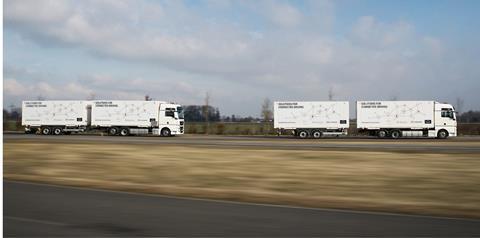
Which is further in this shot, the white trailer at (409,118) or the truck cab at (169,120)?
the truck cab at (169,120)

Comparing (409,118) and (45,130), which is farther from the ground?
(409,118)

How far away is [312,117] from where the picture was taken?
43.7m

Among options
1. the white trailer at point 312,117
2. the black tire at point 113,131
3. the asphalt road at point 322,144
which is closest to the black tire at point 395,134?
the white trailer at point 312,117

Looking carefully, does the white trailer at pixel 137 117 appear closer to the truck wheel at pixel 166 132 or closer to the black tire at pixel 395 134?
the truck wheel at pixel 166 132

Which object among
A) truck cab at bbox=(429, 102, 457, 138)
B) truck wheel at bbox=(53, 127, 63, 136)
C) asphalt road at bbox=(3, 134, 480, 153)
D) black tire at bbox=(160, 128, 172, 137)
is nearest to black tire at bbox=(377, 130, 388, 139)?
truck cab at bbox=(429, 102, 457, 138)

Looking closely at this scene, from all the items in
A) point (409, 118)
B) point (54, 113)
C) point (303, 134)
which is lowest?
point (303, 134)

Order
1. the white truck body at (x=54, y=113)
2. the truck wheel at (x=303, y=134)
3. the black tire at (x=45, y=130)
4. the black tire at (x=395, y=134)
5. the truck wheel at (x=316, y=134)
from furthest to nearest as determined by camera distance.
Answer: the black tire at (x=45, y=130) < the white truck body at (x=54, y=113) < the truck wheel at (x=303, y=134) < the truck wheel at (x=316, y=134) < the black tire at (x=395, y=134)

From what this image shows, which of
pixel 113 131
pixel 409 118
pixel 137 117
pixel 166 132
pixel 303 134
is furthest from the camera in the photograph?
pixel 113 131

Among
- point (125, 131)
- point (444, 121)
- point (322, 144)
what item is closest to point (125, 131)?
point (125, 131)

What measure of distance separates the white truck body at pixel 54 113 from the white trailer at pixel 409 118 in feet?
89.4

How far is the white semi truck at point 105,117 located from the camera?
152ft

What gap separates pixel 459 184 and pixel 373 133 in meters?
34.2

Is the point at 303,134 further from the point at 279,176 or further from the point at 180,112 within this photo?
the point at 279,176

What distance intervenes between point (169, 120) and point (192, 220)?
39.6m
